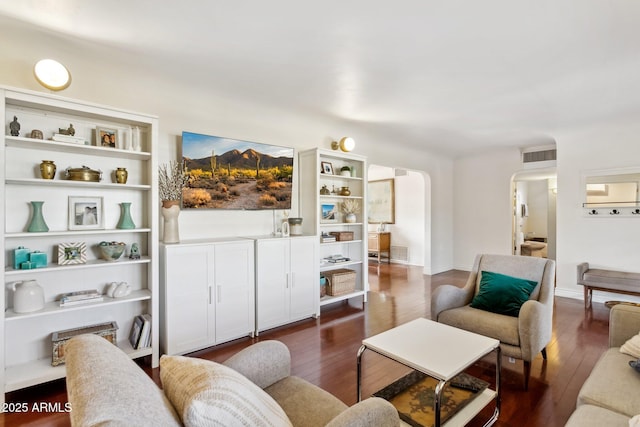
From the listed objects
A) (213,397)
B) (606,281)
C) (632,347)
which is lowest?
(606,281)

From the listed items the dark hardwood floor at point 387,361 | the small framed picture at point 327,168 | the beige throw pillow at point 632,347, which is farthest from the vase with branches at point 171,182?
the beige throw pillow at point 632,347

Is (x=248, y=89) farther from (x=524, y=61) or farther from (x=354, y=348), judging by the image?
(x=354, y=348)

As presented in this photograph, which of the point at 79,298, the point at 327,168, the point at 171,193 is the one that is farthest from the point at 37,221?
the point at 327,168

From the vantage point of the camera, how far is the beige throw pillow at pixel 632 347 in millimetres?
1747

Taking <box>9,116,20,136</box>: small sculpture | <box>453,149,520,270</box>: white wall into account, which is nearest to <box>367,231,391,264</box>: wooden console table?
<box>453,149,520,270</box>: white wall

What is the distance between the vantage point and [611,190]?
4516 millimetres

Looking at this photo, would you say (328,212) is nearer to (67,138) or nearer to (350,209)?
(350,209)

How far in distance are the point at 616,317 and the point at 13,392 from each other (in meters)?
4.16

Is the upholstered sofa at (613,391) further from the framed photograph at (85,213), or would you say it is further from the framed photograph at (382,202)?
the framed photograph at (382,202)

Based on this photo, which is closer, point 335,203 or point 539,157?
point 335,203

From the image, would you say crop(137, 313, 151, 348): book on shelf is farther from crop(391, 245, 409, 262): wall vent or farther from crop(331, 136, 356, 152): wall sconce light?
crop(391, 245, 409, 262): wall vent

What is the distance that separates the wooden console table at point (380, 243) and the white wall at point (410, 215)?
17 centimetres

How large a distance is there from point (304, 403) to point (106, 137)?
8.39 feet

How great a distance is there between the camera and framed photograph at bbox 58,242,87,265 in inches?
95.4
